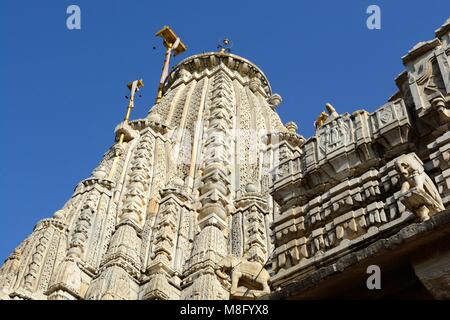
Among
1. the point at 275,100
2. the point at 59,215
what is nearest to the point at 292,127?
the point at 275,100

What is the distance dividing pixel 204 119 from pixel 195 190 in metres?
6.52

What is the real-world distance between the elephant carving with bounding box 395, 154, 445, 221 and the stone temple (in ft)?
0.05

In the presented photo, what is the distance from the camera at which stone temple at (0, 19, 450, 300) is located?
20.7ft

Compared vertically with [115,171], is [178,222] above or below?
below

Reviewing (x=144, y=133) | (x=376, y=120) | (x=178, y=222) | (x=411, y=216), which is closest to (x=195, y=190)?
(x=178, y=222)

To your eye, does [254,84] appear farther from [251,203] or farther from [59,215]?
[59,215]

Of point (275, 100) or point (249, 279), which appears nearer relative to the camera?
point (249, 279)

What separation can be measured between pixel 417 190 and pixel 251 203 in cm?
1511

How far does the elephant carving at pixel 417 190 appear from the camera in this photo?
6.48 meters

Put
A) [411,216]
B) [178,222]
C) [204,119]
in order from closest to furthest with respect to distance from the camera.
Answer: [411,216]
[178,222]
[204,119]

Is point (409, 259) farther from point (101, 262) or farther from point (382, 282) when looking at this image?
point (101, 262)

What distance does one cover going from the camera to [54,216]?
72.1 ft

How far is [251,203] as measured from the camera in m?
21.5

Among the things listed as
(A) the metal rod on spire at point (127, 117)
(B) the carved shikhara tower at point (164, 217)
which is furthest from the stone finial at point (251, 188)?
(A) the metal rod on spire at point (127, 117)
